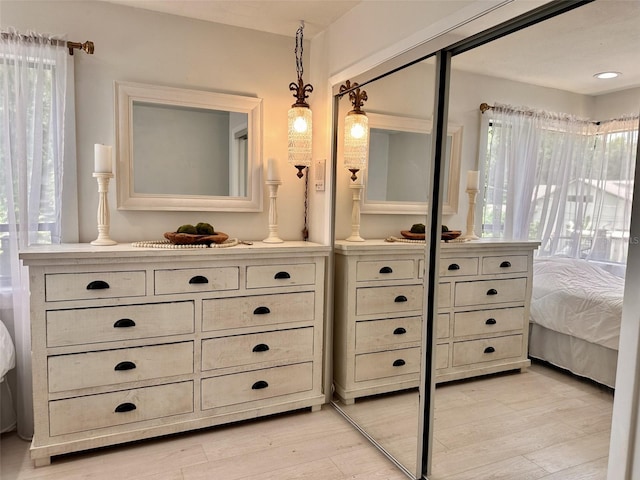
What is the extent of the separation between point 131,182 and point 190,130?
459 millimetres

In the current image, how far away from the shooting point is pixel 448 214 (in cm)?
185

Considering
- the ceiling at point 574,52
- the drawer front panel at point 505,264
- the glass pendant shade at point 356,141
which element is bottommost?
the drawer front panel at point 505,264

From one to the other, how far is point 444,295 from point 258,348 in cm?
110

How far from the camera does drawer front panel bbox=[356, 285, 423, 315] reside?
210 centimetres

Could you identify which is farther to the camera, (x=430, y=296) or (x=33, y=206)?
(x=33, y=206)

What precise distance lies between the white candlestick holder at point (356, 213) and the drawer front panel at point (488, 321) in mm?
779

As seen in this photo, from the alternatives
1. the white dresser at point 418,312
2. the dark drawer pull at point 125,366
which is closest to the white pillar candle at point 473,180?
the white dresser at point 418,312

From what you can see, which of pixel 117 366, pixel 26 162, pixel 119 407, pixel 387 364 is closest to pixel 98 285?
pixel 117 366

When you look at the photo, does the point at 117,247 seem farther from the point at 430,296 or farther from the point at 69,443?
the point at 430,296

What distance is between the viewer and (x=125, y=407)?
217 cm

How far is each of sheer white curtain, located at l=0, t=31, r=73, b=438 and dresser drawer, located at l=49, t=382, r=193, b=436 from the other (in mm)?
371

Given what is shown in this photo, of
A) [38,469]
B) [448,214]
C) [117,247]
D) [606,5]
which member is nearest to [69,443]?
[38,469]

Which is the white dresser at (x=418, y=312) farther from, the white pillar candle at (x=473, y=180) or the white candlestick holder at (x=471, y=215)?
the white pillar candle at (x=473, y=180)

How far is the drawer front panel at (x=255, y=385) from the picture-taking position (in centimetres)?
234
